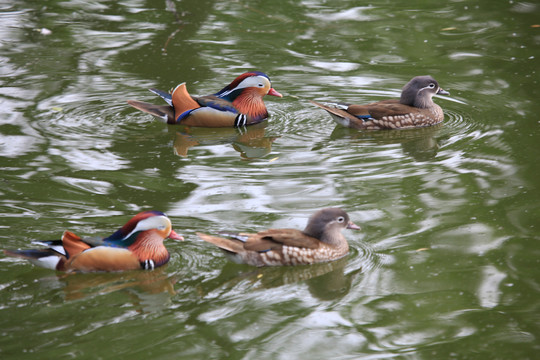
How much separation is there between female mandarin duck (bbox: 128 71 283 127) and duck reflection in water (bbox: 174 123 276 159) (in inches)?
4.1

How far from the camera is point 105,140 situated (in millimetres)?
9438

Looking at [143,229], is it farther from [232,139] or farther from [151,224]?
[232,139]

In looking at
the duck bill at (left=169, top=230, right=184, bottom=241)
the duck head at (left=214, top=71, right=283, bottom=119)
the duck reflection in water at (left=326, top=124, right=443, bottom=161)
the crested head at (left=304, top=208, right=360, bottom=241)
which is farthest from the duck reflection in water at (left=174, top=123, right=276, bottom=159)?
the duck bill at (left=169, top=230, right=184, bottom=241)

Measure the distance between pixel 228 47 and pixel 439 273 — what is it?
681cm

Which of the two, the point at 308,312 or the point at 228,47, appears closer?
the point at 308,312

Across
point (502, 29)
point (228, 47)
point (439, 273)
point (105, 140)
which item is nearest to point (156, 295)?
point (439, 273)

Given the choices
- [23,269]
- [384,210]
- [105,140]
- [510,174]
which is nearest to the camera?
[23,269]

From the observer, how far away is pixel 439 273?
258 inches

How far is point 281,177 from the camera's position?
8.37m

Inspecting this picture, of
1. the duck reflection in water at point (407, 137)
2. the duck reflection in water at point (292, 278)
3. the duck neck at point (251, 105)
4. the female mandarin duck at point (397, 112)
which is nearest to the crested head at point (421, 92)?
the female mandarin duck at point (397, 112)

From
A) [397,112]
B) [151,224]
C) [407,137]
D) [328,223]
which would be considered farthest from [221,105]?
[151,224]

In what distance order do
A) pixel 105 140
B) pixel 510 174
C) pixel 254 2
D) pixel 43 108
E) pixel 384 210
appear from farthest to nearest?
pixel 254 2 → pixel 43 108 → pixel 105 140 → pixel 510 174 → pixel 384 210

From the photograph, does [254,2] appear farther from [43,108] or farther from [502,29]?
[43,108]

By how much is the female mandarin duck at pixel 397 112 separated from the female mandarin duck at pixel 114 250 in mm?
3711
